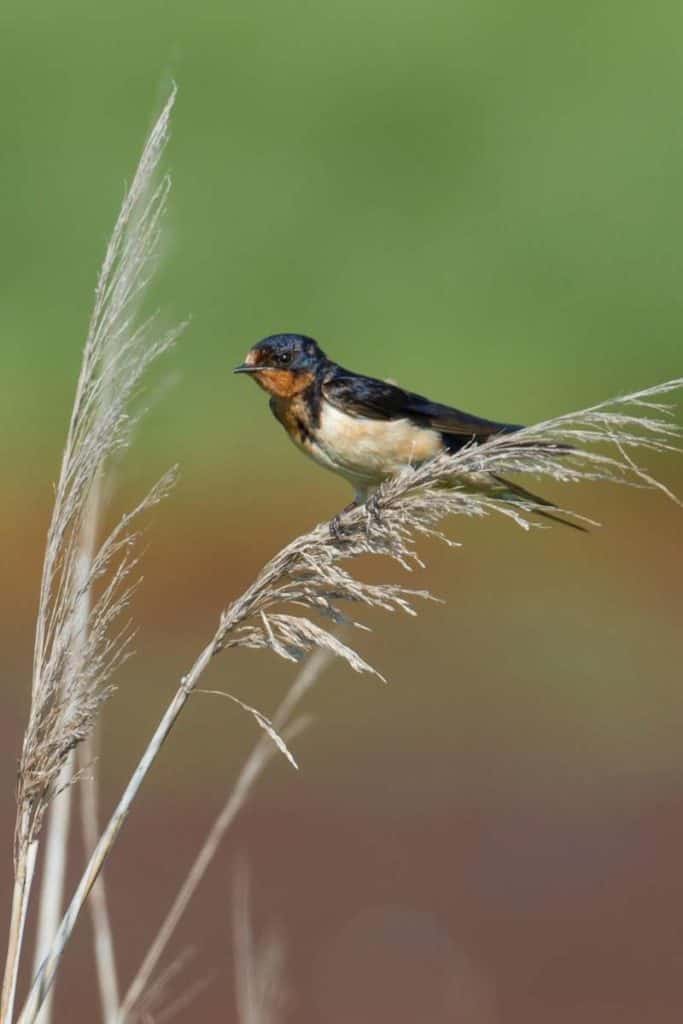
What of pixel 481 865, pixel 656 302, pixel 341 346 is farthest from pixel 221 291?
pixel 481 865

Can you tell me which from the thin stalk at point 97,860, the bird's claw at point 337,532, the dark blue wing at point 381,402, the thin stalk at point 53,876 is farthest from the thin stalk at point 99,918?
the dark blue wing at point 381,402

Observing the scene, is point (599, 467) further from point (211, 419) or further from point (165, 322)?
point (211, 419)

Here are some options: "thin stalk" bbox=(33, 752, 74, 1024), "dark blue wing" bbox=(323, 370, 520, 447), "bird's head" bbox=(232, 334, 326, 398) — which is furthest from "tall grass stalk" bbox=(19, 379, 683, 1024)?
"bird's head" bbox=(232, 334, 326, 398)

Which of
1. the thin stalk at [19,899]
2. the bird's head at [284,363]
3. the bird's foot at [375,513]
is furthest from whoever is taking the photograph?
the bird's head at [284,363]

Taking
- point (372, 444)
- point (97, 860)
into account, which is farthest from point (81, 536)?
point (372, 444)

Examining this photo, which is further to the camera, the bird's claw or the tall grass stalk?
the bird's claw

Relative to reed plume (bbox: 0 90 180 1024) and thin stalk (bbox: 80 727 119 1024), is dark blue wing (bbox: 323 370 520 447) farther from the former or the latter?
reed plume (bbox: 0 90 180 1024)

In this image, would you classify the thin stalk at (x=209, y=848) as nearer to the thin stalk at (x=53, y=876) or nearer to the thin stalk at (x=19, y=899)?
the thin stalk at (x=53, y=876)
